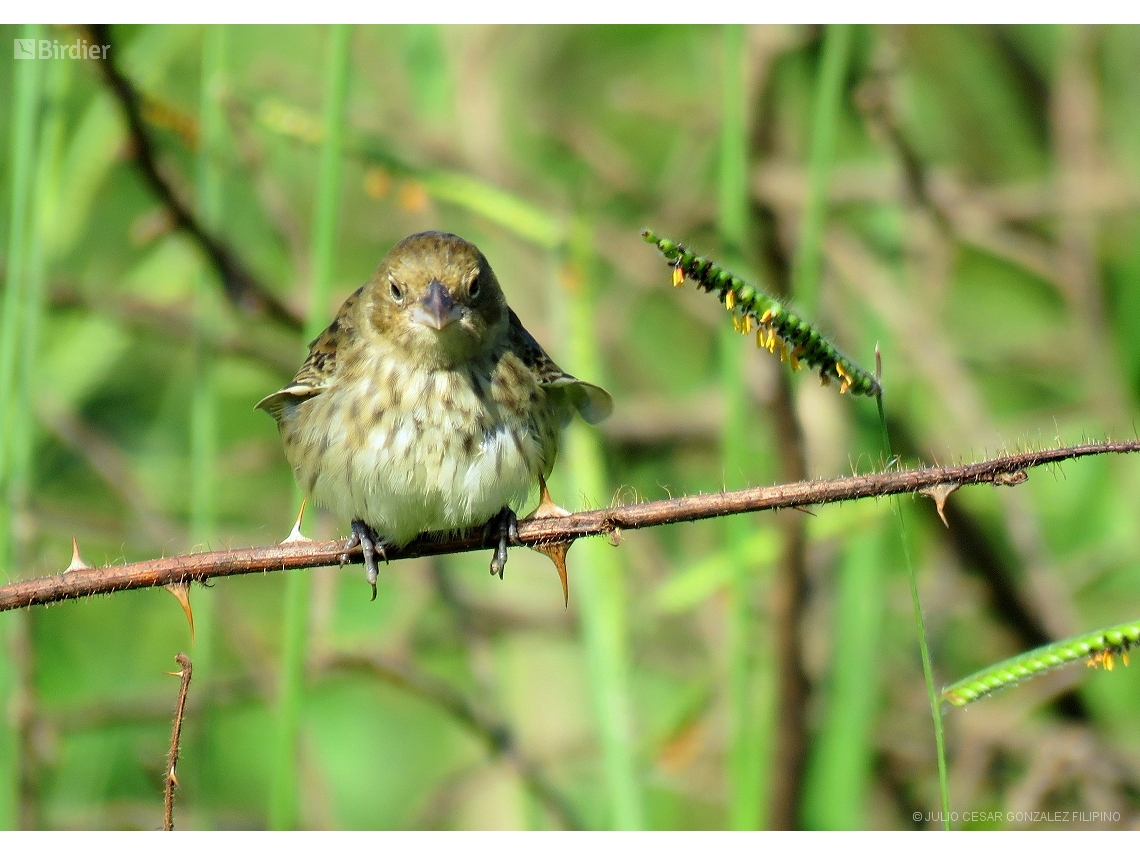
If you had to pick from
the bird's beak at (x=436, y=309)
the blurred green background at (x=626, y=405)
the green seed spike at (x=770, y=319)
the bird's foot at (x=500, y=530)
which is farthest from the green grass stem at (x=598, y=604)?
the green seed spike at (x=770, y=319)

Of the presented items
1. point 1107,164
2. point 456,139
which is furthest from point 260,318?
point 1107,164

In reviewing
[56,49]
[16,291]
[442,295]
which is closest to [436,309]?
[442,295]

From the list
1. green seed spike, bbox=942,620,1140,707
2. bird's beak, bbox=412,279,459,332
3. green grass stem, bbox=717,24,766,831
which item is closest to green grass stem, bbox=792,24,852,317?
green grass stem, bbox=717,24,766,831

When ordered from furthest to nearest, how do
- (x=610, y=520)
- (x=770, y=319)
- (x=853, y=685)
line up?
(x=853, y=685) → (x=610, y=520) → (x=770, y=319)

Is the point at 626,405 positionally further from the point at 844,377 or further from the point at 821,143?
the point at 844,377

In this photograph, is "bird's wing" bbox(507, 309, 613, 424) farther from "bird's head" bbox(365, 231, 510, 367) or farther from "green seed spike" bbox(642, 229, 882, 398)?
"green seed spike" bbox(642, 229, 882, 398)
